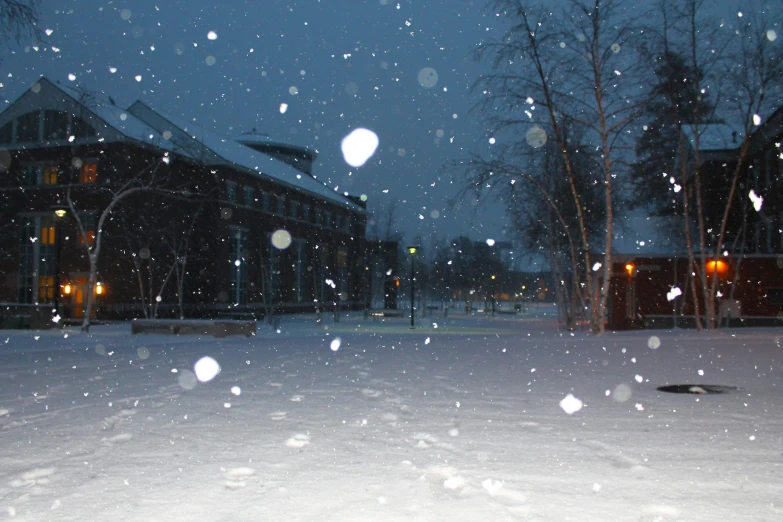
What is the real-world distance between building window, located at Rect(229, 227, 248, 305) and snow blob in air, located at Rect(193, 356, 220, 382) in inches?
1431

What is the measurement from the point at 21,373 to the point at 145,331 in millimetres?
12834

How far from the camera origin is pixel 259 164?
57.8 meters

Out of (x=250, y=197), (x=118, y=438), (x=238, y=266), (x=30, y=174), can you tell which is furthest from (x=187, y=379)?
(x=250, y=197)

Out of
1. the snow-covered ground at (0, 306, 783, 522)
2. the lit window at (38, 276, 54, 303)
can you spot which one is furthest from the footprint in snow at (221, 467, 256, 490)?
the lit window at (38, 276, 54, 303)

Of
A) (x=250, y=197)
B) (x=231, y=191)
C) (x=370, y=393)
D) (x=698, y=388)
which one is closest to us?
(x=370, y=393)

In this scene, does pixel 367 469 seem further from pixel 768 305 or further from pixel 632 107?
pixel 768 305

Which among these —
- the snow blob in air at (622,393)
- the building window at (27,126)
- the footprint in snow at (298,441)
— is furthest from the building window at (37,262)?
the footprint in snow at (298,441)

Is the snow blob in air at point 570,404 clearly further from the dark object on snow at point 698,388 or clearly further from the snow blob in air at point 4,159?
the snow blob in air at point 4,159

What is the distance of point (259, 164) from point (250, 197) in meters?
4.95

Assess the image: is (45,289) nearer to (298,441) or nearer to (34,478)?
(298,441)

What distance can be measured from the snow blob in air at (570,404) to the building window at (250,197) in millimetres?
46324

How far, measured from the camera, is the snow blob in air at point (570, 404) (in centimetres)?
879

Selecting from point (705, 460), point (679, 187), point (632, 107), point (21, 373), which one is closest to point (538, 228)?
point (679, 187)

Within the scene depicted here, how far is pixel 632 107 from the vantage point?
72.4ft
